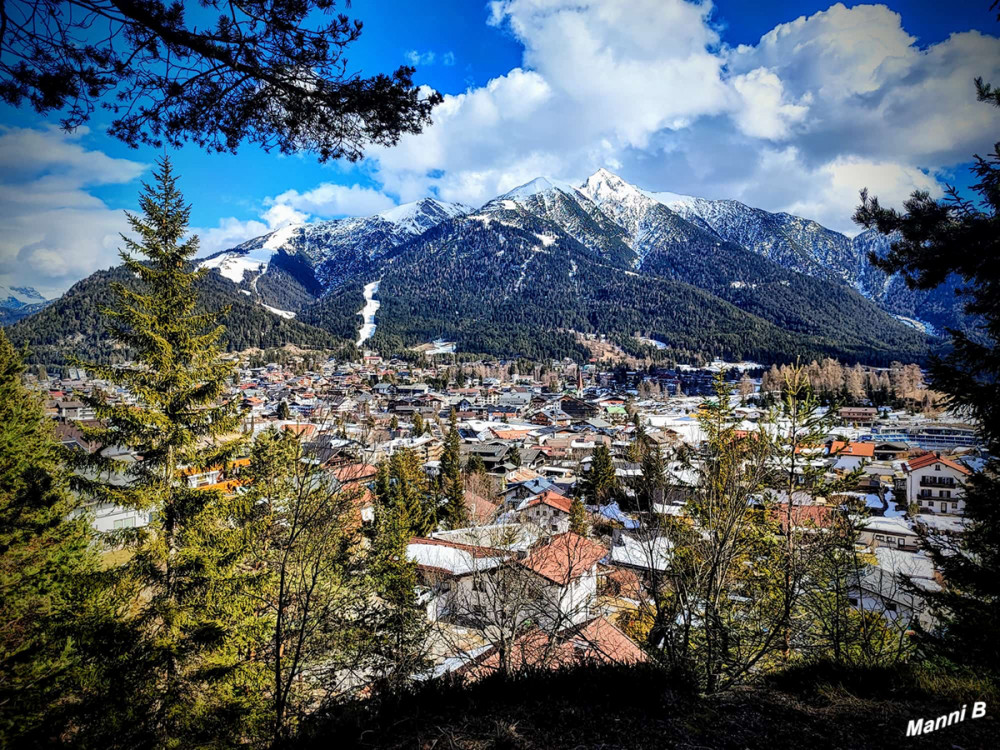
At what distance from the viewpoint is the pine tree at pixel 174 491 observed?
19.9 ft

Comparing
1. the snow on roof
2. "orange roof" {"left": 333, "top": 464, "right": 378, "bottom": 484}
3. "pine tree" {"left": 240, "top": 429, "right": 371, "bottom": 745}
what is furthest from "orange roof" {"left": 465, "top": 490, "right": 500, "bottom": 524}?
"orange roof" {"left": 333, "top": 464, "right": 378, "bottom": 484}

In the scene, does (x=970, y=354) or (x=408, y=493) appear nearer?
(x=970, y=354)

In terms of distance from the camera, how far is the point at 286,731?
5.06 m

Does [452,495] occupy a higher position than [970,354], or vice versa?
[970,354]

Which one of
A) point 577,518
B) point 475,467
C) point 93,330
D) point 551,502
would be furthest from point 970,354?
point 93,330

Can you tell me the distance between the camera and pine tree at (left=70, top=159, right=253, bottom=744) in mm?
6055

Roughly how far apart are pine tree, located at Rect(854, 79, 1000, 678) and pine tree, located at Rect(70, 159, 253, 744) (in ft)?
30.9

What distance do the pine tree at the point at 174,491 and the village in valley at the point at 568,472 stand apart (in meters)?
0.40

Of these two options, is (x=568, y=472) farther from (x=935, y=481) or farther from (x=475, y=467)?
(x=935, y=481)

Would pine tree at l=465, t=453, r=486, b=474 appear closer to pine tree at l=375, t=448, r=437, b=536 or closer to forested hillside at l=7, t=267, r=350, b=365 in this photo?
pine tree at l=375, t=448, r=437, b=536

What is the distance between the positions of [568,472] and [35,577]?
3911 cm

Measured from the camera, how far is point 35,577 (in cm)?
747

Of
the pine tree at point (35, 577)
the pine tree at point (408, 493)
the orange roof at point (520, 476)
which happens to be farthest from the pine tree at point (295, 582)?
the orange roof at point (520, 476)

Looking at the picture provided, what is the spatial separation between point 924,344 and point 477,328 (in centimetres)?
18065
